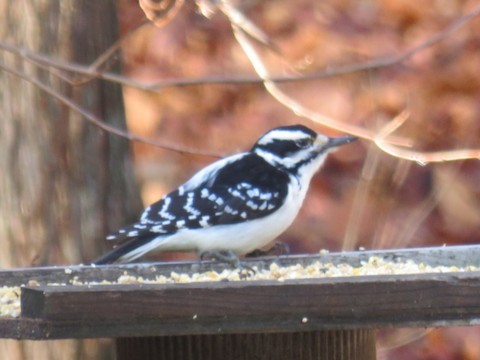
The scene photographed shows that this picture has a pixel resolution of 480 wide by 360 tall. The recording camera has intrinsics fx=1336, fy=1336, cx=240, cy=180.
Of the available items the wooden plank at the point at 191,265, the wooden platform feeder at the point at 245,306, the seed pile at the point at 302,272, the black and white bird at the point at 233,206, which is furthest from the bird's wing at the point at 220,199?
the wooden platform feeder at the point at 245,306

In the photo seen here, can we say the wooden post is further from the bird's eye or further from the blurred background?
the blurred background

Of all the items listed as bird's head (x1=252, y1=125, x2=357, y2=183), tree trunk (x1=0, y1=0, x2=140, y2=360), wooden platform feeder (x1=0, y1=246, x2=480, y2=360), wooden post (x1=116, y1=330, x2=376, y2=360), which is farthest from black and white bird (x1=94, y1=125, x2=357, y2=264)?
wooden platform feeder (x1=0, y1=246, x2=480, y2=360)

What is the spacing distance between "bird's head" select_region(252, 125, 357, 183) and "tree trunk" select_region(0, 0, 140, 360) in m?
0.91

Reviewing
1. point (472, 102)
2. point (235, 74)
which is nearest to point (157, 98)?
point (235, 74)

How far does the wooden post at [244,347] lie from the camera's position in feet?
12.5

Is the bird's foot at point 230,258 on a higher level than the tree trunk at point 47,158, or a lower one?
lower

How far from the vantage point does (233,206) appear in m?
5.50

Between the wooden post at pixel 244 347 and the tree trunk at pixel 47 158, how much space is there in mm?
1401

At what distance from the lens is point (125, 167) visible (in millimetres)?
5508

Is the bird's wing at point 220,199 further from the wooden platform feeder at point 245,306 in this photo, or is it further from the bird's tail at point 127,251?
the wooden platform feeder at point 245,306

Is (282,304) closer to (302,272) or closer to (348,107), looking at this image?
(302,272)

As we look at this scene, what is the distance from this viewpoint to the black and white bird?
206 inches

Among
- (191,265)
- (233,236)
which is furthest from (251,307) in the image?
(233,236)

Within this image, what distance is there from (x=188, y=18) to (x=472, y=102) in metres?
1.74
